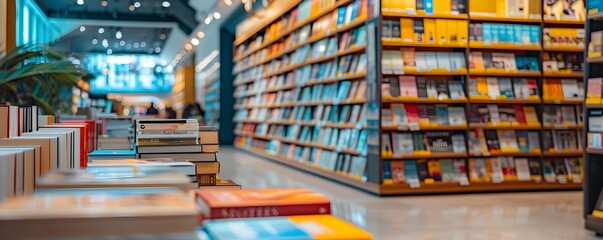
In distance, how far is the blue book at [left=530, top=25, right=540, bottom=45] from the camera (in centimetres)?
725

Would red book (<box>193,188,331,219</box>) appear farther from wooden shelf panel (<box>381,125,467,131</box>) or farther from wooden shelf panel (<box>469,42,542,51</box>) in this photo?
wooden shelf panel (<box>469,42,542,51</box>)

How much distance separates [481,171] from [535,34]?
1.69 metres

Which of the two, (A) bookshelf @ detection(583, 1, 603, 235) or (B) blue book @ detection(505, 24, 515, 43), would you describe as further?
(B) blue book @ detection(505, 24, 515, 43)

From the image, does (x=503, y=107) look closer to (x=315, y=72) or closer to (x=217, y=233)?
(x=315, y=72)

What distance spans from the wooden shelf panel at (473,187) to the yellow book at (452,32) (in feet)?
5.15

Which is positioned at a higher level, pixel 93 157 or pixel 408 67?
pixel 408 67

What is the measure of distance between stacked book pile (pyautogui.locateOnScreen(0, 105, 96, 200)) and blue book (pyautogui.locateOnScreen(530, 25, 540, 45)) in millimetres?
5879

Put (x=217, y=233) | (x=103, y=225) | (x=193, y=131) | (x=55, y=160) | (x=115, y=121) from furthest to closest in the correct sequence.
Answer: (x=115, y=121)
(x=193, y=131)
(x=55, y=160)
(x=217, y=233)
(x=103, y=225)

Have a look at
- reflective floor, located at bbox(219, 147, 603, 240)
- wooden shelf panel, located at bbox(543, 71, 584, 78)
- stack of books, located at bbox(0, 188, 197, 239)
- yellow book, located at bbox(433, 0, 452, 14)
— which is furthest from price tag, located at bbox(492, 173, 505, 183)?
stack of books, located at bbox(0, 188, 197, 239)

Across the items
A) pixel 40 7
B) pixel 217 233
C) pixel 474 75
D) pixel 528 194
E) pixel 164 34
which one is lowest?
pixel 528 194

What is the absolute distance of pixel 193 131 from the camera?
2467 mm

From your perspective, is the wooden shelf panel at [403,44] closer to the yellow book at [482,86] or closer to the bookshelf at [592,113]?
the yellow book at [482,86]

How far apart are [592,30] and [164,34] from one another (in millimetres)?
18747

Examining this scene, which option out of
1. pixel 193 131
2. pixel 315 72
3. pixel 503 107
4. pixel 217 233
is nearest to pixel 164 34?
pixel 315 72
